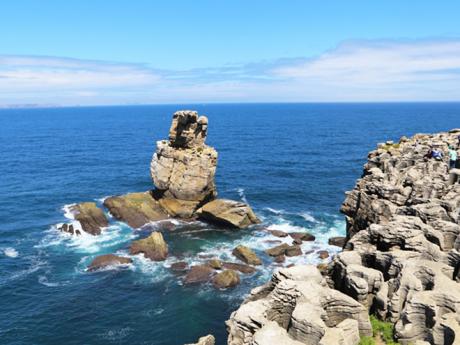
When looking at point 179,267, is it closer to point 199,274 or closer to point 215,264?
point 199,274

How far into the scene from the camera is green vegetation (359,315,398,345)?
73.9ft

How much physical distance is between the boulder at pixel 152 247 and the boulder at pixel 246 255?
10601mm

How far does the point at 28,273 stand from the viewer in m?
54.9

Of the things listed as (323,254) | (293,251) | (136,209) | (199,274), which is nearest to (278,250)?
(293,251)

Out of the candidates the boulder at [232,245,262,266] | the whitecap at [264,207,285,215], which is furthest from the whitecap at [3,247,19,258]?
the whitecap at [264,207,285,215]

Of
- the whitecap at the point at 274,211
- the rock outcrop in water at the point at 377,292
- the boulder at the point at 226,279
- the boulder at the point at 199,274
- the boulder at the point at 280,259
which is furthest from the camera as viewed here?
the whitecap at the point at 274,211

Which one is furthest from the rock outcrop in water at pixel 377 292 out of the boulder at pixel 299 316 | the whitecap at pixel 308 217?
the whitecap at pixel 308 217

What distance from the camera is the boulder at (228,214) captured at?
231ft

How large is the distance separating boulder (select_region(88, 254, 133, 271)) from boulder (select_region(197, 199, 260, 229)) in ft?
60.3

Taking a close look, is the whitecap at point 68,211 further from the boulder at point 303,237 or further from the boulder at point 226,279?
the boulder at point 303,237

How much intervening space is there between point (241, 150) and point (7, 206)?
86012 mm

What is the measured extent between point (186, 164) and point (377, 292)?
54.1 meters

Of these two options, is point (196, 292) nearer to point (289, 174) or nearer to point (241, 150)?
point (289, 174)

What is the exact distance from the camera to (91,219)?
71.4 m
